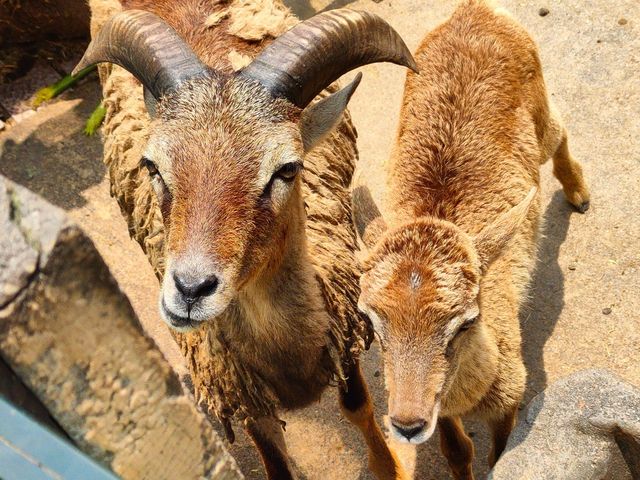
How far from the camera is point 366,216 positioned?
5.11 meters

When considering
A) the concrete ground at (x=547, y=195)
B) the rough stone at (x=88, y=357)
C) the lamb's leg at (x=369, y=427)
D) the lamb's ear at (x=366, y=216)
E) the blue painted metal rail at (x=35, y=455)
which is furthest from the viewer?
the concrete ground at (x=547, y=195)

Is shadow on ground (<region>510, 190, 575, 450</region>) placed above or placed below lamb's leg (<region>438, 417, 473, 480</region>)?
below

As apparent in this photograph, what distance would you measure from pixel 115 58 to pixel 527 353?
3.76 meters

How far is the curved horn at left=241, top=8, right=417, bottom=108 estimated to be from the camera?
14.0 feet

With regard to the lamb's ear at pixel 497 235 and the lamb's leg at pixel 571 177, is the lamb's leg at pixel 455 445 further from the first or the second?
the lamb's leg at pixel 571 177

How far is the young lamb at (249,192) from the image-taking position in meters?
3.91

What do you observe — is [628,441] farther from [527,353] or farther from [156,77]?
[156,77]

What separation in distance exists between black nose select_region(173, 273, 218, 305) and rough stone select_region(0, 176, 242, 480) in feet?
3.29

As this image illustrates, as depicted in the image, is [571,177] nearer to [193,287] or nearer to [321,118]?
[321,118]

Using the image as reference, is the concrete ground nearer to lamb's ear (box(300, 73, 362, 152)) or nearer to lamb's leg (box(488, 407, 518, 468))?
lamb's leg (box(488, 407, 518, 468))

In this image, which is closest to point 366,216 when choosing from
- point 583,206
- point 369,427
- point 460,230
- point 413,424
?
point 460,230

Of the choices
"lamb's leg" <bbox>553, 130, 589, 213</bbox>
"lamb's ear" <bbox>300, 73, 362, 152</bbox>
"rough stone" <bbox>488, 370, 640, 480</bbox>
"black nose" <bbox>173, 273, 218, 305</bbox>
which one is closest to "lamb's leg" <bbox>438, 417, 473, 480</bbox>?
"rough stone" <bbox>488, 370, 640, 480</bbox>

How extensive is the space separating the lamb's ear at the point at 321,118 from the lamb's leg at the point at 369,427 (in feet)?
6.00

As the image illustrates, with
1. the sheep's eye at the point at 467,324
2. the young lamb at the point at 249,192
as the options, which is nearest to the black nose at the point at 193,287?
the young lamb at the point at 249,192
